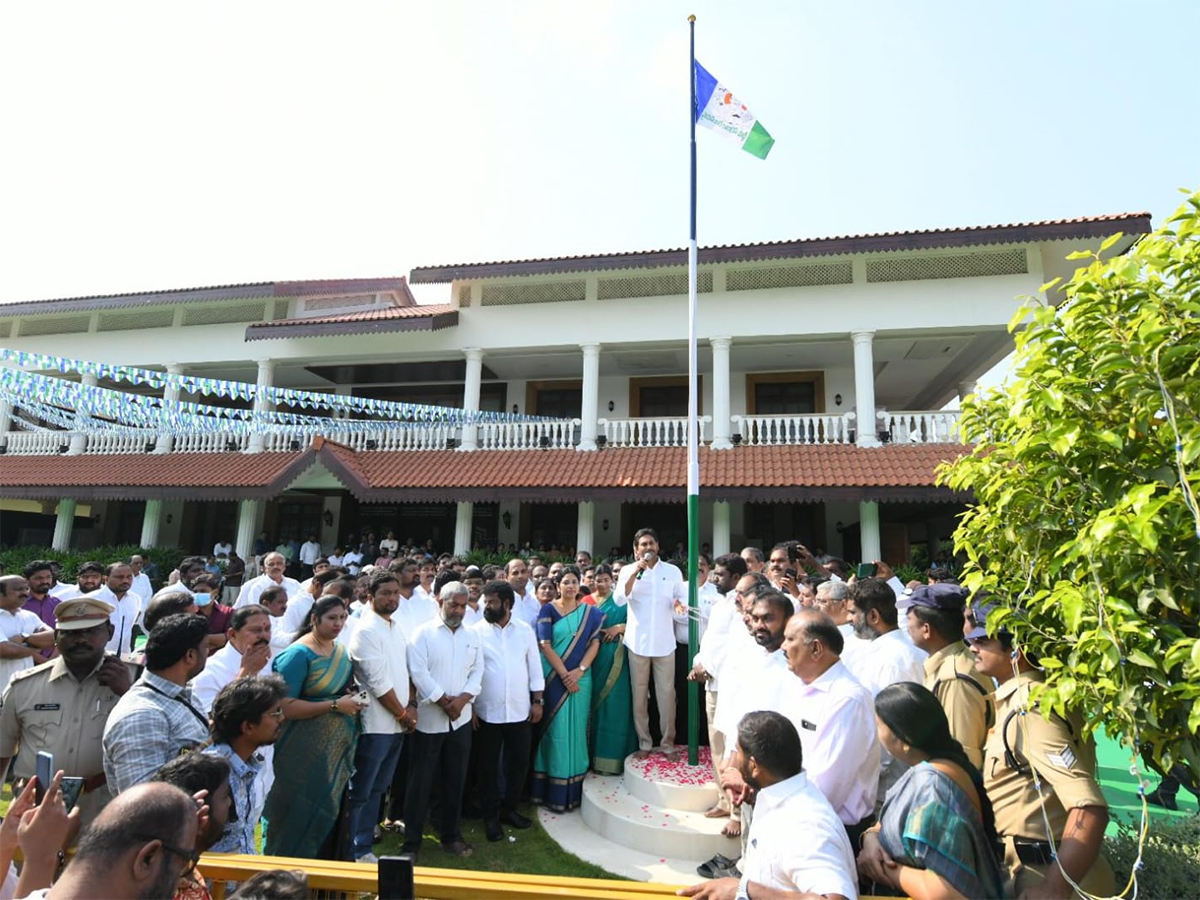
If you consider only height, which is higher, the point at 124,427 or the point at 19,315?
the point at 19,315

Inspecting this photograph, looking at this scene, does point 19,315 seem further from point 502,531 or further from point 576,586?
point 576,586

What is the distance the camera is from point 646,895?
1.90 m

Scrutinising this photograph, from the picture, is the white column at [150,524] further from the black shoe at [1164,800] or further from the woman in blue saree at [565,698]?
the black shoe at [1164,800]

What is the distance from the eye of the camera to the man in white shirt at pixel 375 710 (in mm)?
3766

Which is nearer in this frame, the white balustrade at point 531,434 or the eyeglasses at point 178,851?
the eyeglasses at point 178,851

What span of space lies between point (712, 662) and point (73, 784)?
3.66m

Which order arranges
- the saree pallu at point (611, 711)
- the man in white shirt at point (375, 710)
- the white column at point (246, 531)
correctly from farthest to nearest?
the white column at point (246, 531) < the saree pallu at point (611, 711) < the man in white shirt at point (375, 710)

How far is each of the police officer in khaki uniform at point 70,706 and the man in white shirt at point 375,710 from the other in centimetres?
121

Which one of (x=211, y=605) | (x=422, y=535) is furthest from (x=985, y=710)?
(x=422, y=535)

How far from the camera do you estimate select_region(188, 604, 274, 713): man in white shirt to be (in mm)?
3197

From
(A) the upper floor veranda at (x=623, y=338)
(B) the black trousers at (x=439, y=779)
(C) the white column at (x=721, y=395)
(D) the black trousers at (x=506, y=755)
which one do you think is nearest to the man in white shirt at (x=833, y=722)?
(B) the black trousers at (x=439, y=779)

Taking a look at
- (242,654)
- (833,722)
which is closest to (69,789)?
(242,654)

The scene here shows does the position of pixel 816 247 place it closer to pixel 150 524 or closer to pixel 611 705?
pixel 611 705

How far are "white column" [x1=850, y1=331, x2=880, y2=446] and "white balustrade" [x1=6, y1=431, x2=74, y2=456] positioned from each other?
686 inches
